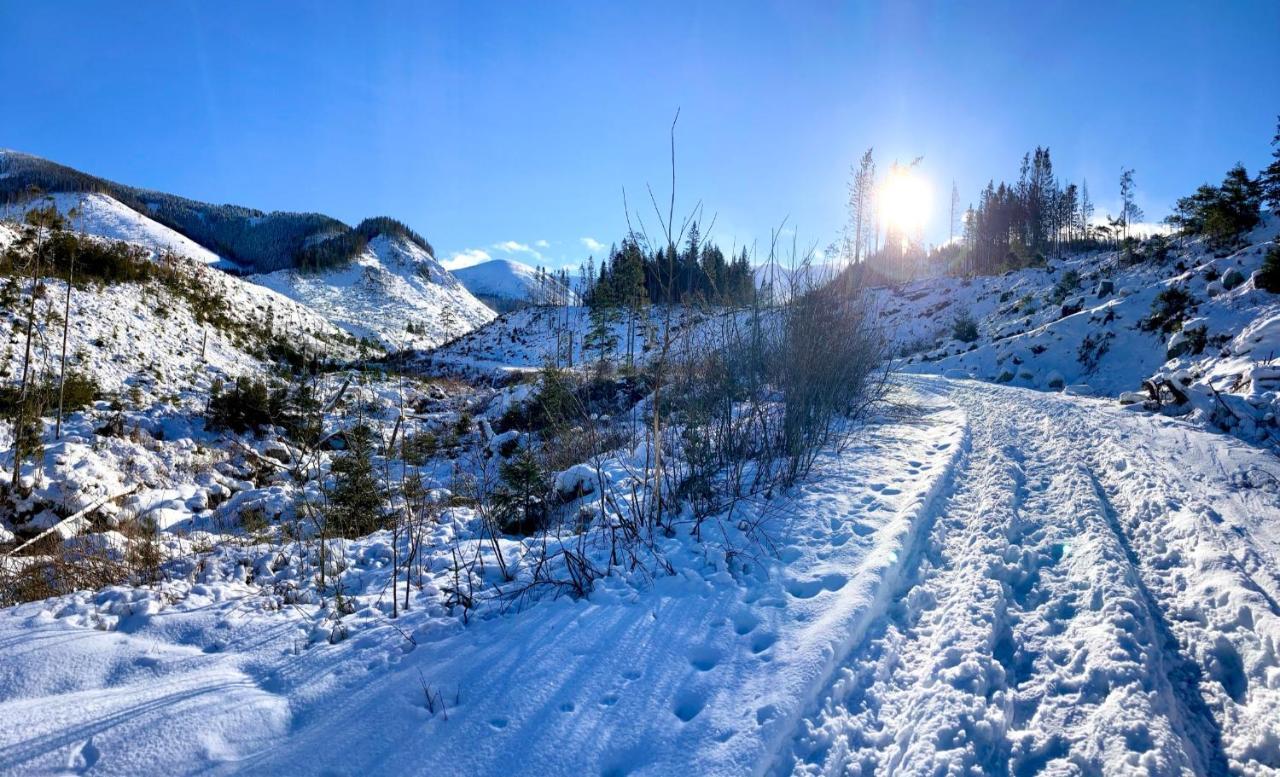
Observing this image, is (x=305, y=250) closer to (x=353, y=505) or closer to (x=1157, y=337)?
(x=353, y=505)

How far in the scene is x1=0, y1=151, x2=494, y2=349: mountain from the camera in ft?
191

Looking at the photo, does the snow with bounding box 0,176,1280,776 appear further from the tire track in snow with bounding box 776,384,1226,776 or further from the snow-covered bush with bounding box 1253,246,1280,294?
the snow-covered bush with bounding box 1253,246,1280,294

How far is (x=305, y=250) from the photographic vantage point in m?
76.9

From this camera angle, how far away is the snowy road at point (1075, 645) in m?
1.94

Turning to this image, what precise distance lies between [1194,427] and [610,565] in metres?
7.60

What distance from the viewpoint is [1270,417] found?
18.7 feet

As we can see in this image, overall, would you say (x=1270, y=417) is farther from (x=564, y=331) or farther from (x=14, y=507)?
(x=564, y=331)

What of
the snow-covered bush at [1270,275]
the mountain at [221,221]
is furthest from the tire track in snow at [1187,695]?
the mountain at [221,221]

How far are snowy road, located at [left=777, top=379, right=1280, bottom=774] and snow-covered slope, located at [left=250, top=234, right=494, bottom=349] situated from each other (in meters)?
48.6

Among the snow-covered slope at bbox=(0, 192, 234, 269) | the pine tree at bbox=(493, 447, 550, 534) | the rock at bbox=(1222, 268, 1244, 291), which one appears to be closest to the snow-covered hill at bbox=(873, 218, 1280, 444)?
the rock at bbox=(1222, 268, 1244, 291)

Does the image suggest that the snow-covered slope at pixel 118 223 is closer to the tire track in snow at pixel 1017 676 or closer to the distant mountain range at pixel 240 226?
the distant mountain range at pixel 240 226

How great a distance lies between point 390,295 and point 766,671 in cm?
7770

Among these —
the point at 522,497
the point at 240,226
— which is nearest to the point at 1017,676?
the point at 522,497

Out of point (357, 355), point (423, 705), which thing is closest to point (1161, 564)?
point (423, 705)
